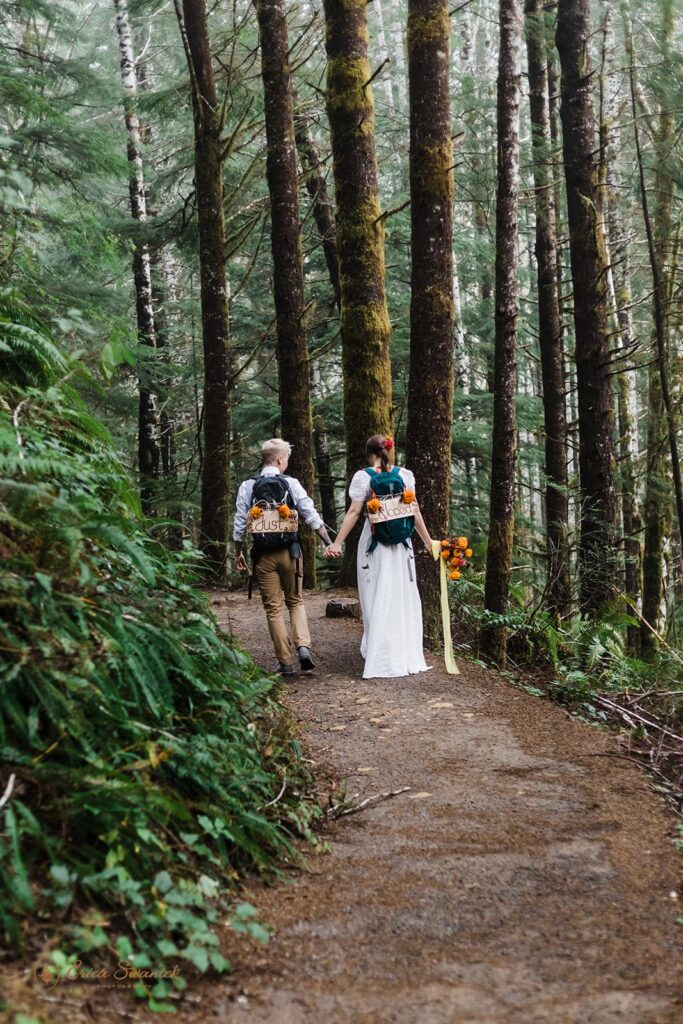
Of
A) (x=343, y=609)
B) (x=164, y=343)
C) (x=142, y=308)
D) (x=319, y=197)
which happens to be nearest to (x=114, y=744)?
(x=343, y=609)

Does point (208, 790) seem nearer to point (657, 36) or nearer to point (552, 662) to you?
point (552, 662)

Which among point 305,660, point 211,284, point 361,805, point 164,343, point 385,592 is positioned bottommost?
point 361,805

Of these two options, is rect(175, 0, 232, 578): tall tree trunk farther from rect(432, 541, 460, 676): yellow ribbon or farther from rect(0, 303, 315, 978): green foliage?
rect(0, 303, 315, 978): green foliage

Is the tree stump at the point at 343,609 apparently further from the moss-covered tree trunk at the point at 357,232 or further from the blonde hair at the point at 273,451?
the blonde hair at the point at 273,451

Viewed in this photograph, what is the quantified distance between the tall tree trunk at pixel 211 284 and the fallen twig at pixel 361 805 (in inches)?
396

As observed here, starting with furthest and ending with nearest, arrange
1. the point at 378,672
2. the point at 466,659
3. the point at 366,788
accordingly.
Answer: the point at 466,659
the point at 378,672
the point at 366,788

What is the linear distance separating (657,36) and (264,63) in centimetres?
729

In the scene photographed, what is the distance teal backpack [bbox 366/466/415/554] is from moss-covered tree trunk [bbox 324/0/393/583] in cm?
292

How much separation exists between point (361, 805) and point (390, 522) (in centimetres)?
379

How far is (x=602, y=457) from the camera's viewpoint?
516 inches

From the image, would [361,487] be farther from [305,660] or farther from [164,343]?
[164,343]

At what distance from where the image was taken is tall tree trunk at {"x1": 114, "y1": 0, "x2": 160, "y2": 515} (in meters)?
18.0

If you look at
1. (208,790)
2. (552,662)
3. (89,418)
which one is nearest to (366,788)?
(208,790)

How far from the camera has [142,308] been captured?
1981 cm
